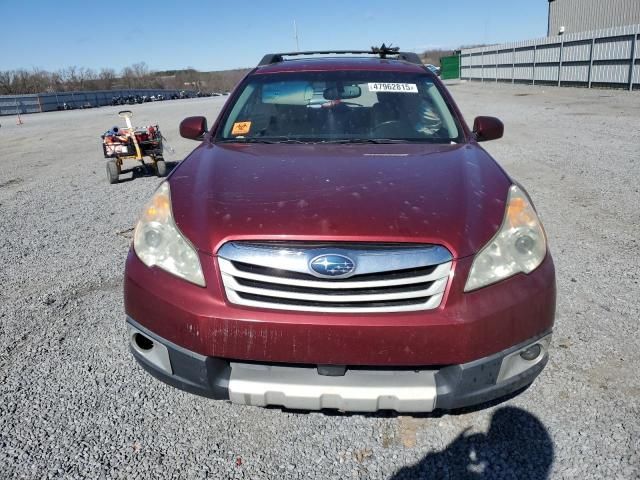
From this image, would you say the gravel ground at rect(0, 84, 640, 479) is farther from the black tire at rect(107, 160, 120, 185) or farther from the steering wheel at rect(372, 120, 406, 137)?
the black tire at rect(107, 160, 120, 185)

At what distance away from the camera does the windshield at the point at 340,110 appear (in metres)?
3.12

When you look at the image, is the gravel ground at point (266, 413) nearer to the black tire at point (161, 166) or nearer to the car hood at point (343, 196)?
the car hood at point (343, 196)

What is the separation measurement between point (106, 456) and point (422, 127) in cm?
254

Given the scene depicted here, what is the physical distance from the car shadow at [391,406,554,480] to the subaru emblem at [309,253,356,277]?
0.88 metres

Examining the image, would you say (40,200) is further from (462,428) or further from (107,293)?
(462,428)

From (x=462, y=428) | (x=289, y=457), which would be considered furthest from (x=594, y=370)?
(x=289, y=457)

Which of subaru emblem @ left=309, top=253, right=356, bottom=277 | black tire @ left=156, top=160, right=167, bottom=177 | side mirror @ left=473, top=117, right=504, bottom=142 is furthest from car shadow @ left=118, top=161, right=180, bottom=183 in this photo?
subaru emblem @ left=309, top=253, right=356, bottom=277

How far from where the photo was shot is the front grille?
6.08 ft

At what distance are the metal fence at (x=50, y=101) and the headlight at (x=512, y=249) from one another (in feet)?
134

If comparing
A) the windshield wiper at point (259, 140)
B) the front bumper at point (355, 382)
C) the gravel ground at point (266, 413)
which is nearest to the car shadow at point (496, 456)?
the gravel ground at point (266, 413)

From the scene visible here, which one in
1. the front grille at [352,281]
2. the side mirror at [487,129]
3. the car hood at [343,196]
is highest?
the side mirror at [487,129]

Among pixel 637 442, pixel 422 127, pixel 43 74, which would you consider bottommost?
pixel 637 442

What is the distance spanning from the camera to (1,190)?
7.65 meters

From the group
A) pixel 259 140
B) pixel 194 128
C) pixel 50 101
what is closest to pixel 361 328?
pixel 259 140
